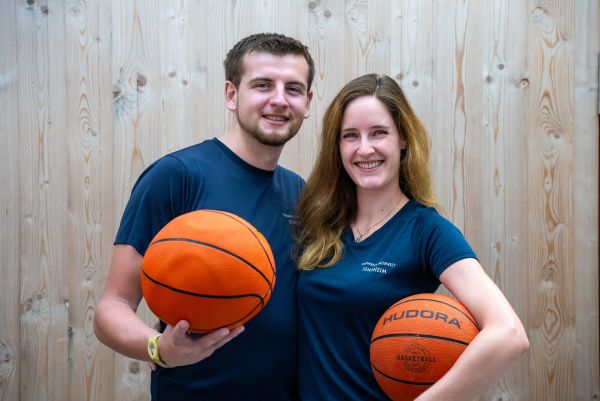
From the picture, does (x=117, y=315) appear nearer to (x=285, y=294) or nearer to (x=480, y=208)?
(x=285, y=294)

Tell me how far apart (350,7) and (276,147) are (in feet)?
3.83

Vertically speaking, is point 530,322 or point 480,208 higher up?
point 480,208

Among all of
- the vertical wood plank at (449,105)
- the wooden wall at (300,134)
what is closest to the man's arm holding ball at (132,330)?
the wooden wall at (300,134)

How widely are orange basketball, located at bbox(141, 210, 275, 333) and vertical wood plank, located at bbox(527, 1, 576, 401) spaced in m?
1.94

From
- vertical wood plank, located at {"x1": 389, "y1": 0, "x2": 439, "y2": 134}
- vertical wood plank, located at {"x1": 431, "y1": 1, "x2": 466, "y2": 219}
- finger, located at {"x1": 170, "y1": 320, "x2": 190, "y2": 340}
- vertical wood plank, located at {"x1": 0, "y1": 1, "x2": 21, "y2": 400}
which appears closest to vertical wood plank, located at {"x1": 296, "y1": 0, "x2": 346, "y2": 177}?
vertical wood plank, located at {"x1": 389, "y1": 0, "x2": 439, "y2": 134}

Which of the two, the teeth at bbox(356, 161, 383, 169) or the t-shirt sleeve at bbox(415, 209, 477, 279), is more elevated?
the teeth at bbox(356, 161, 383, 169)

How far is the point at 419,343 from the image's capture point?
4.56ft

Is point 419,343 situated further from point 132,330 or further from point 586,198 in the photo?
point 586,198

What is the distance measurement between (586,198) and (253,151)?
6.14 feet

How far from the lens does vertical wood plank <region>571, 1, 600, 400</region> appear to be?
8.91 feet

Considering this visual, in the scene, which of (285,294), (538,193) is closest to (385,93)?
(285,294)

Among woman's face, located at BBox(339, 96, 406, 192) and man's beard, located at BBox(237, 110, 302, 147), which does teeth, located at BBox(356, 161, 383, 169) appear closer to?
woman's face, located at BBox(339, 96, 406, 192)

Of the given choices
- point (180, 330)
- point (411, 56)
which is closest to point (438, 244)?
point (180, 330)

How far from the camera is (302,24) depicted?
8.75 feet
